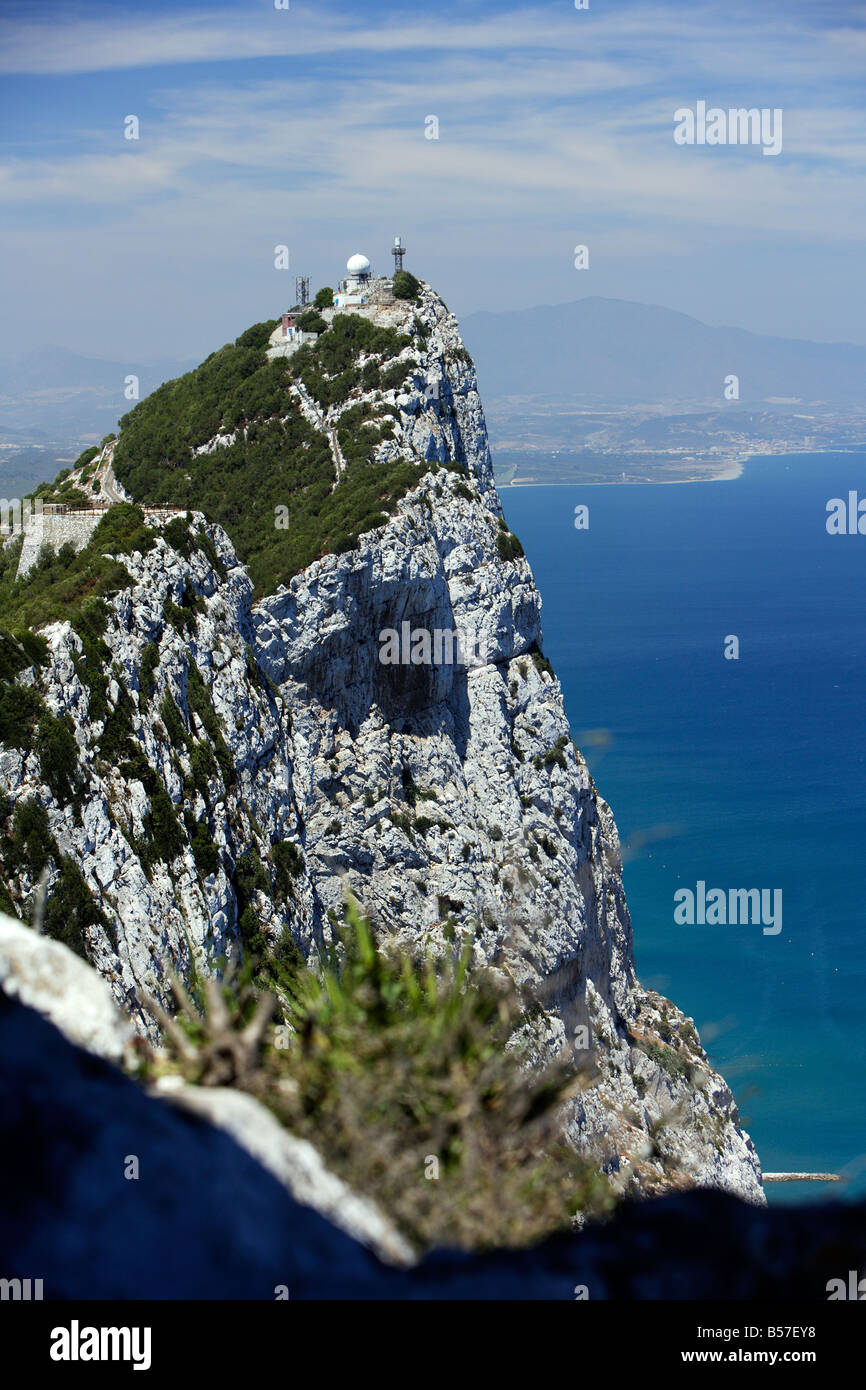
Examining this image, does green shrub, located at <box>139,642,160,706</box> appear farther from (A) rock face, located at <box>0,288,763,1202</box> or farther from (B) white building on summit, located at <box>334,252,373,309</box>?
(B) white building on summit, located at <box>334,252,373,309</box>

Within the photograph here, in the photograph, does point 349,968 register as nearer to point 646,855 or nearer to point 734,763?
point 646,855

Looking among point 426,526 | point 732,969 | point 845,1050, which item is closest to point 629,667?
point 732,969

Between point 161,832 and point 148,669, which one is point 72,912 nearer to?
point 161,832

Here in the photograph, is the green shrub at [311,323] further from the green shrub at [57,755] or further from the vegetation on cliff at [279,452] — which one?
the green shrub at [57,755]

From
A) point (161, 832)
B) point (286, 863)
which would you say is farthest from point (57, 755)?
point (286, 863)

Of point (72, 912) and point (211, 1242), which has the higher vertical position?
point (72, 912)

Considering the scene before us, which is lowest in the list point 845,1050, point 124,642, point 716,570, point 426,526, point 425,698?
point 845,1050

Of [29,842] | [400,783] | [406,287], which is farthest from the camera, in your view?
[406,287]
